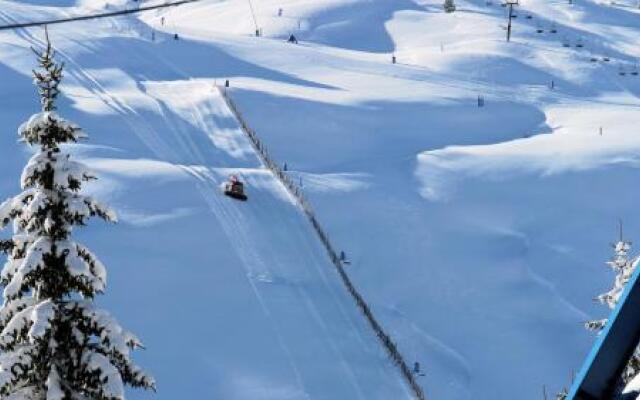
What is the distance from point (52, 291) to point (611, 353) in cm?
585

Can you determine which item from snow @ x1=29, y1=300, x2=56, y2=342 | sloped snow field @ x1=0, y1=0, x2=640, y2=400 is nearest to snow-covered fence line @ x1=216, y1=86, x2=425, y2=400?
sloped snow field @ x1=0, y1=0, x2=640, y2=400

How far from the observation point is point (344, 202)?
3008 cm

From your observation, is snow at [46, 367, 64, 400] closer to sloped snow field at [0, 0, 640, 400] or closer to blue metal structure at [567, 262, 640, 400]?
blue metal structure at [567, 262, 640, 400]

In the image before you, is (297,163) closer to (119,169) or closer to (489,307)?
(119,169)

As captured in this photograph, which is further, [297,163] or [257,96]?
[257,96]

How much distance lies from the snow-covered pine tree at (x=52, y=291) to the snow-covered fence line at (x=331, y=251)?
14.1m

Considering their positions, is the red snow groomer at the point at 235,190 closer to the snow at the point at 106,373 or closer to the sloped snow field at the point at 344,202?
the sloped snow field at the point at 344,202

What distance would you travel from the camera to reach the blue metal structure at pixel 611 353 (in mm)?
2758

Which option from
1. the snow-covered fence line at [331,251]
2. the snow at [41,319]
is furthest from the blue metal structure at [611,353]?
the snow-covered fence line at [331,251]

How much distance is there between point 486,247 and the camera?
28719mm

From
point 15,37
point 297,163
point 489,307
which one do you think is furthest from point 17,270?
point 15,37

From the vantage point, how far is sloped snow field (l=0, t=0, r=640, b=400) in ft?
72.6

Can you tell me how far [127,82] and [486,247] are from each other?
20422 millimetres

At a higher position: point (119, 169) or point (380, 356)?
point (119, 169)
